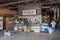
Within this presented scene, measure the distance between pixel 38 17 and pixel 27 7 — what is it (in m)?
1.26

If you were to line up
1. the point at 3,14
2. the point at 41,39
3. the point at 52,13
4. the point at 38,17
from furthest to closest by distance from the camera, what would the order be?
1. the point at 52,13
2. the point at 3,14
3. the point at 38,17
4. the point at 41,39

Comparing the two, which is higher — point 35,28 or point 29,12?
point 29,12

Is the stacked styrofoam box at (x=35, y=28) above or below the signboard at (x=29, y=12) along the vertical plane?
below

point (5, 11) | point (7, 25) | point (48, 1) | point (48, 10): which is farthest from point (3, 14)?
point (48, 1)

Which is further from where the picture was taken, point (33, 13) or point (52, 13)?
point (52, 13)

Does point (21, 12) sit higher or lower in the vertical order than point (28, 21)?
higher

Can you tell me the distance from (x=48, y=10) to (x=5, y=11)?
4.43m

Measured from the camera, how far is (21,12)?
1060 centimetres

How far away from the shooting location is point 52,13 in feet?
43.8

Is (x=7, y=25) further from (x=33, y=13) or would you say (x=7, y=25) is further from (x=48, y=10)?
(x=48, y=10)

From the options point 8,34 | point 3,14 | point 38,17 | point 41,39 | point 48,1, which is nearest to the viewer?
point 41,39

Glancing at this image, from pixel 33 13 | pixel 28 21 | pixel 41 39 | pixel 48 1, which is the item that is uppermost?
pixel 48 1

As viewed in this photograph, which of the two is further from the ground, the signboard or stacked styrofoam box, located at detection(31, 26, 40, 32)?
the signboard

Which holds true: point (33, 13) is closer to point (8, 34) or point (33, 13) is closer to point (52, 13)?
point (8, 34)
